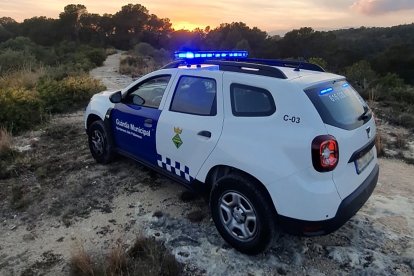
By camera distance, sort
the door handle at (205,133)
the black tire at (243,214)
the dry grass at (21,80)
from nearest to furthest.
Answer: the black tire at (243,214)
the door handle at (205,133)
the dry grass at (21,80)

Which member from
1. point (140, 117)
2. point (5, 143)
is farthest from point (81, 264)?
point (5, 143)

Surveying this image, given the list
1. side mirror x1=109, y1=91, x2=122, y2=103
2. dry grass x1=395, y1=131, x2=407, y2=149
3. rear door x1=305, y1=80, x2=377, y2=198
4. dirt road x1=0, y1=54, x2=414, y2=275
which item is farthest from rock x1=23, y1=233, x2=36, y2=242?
dry grass x1=395, y1=131, x2=407, y2=149

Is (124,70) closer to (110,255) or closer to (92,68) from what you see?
(92,68)

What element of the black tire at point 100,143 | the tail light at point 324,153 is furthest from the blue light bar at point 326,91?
the black tire at point 100,143

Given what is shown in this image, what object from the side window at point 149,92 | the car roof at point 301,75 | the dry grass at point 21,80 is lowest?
the dry grass at point 21,80

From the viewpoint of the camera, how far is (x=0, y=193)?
494 centimetres

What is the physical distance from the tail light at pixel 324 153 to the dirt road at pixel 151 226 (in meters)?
1.05

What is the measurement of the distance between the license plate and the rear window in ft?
1.00

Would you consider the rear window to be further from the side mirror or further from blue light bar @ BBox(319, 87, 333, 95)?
the side mirror

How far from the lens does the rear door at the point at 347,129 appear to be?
9.62 feet

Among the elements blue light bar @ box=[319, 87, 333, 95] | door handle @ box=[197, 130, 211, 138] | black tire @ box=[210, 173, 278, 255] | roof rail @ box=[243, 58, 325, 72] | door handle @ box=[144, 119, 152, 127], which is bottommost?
black tire @ box=[210, 173, 278, 255]

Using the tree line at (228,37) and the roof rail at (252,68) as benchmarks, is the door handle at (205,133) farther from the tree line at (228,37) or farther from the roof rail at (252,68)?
the tree line at (228,37)

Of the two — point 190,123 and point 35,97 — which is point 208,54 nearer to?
point 190,123

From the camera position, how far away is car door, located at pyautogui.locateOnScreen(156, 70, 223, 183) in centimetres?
349
